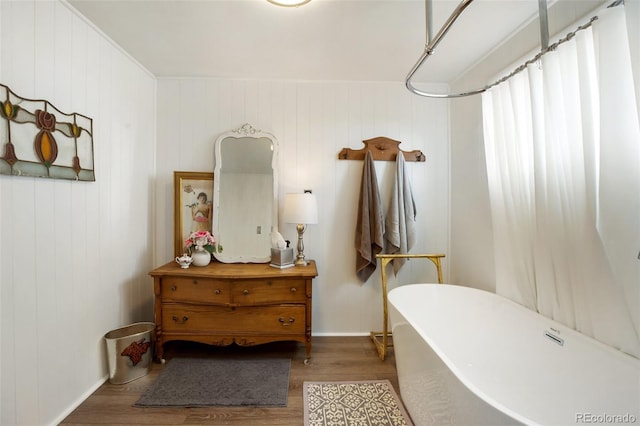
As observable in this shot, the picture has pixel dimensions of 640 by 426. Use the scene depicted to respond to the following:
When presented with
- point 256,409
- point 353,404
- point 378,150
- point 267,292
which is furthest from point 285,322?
point 378,150

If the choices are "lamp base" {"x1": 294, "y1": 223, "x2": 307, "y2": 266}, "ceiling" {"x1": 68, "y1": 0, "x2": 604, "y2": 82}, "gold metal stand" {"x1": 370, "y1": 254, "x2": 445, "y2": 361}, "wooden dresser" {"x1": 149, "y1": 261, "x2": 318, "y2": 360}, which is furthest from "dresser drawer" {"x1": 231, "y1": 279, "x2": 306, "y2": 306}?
"ceiling" {"x1": 68, "y1": 0, "x2": 604, "y2": 82}

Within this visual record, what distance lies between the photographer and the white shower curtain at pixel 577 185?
3.59 ft

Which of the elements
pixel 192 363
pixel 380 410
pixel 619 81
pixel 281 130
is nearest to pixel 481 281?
pixel 380 410

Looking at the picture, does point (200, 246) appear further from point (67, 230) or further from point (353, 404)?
point (353, 404)

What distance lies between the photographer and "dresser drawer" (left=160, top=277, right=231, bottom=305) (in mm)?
1979

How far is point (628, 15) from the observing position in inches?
41.6

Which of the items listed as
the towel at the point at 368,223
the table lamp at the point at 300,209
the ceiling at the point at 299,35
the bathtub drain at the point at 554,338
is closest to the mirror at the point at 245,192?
the table lamp at the point at 300,209

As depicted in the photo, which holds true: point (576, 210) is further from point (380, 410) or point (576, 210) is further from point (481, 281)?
point (380, 410)

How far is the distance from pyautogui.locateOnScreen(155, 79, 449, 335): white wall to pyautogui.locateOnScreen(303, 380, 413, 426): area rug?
2.40 feet

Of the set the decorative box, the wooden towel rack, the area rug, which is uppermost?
the wooden towel rack

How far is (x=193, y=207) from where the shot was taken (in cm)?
241

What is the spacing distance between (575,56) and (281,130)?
2002 millimetres

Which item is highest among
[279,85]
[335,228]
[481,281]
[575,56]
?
[279,85]

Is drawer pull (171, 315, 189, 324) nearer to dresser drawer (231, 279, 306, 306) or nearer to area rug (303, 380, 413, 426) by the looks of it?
dresser drawer (231, 279, 306, 306)
